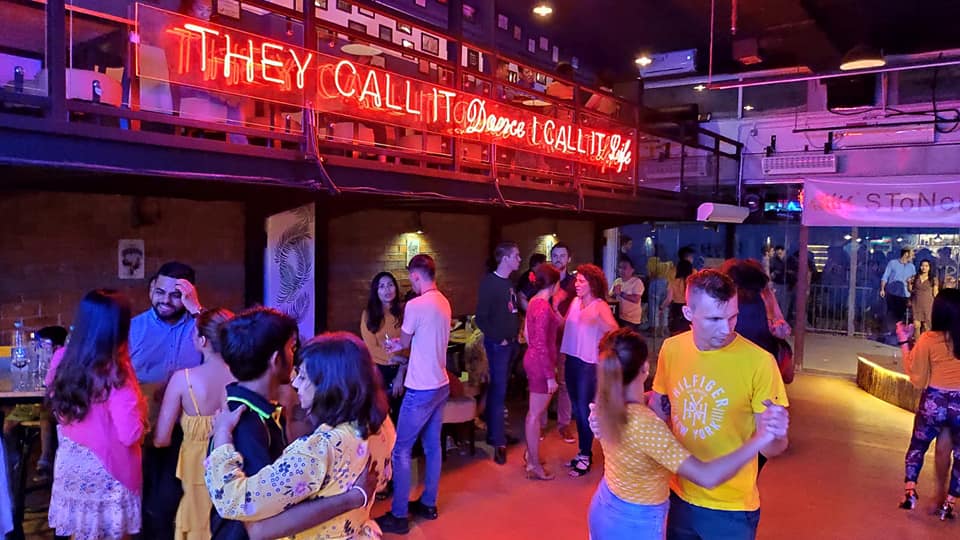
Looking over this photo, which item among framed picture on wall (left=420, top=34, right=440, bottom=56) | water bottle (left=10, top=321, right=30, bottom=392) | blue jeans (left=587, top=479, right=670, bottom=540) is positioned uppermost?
framed picture on wall (left=420, top=34, right=440, bottom=56)

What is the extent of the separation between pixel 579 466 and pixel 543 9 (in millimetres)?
6510

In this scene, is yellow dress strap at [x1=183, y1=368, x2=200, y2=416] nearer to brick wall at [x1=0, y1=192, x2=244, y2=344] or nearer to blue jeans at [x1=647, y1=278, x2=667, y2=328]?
brick wall at [x1=0, y1=192, x2=244, y2=344]

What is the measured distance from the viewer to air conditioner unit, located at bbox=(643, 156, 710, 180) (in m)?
12.0

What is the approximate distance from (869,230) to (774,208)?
1.98 meters

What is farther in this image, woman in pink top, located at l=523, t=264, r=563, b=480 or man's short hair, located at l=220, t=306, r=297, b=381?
woman in pink top, located at l=523, t=264, r=563, b=480

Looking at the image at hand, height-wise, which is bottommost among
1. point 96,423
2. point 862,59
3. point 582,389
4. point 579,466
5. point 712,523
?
point 579,466

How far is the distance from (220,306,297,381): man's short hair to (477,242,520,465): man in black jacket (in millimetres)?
3355

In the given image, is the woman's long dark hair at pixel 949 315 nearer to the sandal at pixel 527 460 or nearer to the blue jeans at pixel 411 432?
the sandal at pixel 527 460

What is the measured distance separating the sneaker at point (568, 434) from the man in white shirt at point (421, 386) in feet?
7.39

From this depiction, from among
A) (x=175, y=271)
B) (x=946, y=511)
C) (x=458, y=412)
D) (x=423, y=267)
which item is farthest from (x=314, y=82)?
(x=946, y=511)

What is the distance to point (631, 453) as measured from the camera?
237 cm

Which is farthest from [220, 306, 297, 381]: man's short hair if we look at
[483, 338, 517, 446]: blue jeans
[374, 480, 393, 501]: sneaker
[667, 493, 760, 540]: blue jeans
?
[483, 338, 517, 446]: blue jeans

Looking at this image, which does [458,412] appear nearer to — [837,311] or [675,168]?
[675,168]

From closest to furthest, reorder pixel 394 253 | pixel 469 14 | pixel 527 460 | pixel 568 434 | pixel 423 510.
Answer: pixel 423 510, pixel 527 460, pixel 568 434, pixel 394 253, pixel 469 14
